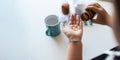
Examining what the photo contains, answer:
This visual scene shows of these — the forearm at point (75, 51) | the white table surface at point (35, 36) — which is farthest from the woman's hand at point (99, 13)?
the forearm at point (75, 51)

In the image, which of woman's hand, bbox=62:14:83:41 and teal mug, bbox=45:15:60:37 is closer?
woman's hand, bbox=62:14:83:41

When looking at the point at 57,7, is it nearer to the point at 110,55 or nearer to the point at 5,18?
the point at 5,18

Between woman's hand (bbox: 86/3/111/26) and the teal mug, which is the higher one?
woman's hand (bbox: 86/3/111/26)

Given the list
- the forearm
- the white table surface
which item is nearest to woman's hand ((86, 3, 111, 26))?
the white table surface

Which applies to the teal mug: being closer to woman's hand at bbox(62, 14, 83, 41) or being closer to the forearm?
woman's hand at bbox(62, 14, 83, 41)

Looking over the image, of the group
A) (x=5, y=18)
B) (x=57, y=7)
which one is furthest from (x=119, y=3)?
(x=5, y=18)

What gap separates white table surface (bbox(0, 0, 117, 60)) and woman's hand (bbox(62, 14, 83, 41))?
8 centimetres

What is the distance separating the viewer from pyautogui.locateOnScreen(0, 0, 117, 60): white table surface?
1.18 meters

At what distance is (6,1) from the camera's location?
156cm

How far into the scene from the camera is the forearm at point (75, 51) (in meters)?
1.09

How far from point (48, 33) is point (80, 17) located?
8.4 inches

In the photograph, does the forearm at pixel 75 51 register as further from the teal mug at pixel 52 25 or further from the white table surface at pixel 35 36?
the teal mug at pixel 52 25

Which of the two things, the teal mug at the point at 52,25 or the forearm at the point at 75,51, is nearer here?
the forearm at the point at 75,51

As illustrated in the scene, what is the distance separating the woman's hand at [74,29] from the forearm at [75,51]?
36mm
